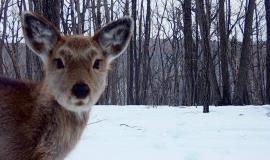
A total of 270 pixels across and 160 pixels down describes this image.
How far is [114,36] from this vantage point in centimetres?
486

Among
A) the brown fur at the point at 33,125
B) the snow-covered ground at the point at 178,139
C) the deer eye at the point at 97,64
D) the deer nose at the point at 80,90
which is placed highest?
the deer eye at the point at 97,64

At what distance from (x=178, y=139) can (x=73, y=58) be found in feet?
13.3

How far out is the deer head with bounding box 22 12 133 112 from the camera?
4.17m

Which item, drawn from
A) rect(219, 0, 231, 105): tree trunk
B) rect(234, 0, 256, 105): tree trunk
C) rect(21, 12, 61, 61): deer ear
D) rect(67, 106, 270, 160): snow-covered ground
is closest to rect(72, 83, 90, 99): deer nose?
rect(21, 12, 61, 61): deer ear

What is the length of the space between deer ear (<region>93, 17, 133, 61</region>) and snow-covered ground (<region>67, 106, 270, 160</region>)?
5.91ft

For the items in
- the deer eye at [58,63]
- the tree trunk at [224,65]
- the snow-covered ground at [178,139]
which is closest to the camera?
the deer eye at [58,63]

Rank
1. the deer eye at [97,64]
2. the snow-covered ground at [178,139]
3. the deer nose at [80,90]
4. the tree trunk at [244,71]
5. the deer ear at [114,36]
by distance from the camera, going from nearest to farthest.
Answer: the deer nose at [80,90] < the deer eye at [97,64] < the deer ear at [114,36] < the snow-covered ground at [178,139] < the tree trunk at [244,71]

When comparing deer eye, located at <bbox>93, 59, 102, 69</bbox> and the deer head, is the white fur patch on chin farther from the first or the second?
deer eye, located at <bbox>93, 59, 102, 69</bbox>

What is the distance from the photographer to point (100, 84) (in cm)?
453

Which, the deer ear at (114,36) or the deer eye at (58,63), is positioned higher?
the deer ear at (114,36)

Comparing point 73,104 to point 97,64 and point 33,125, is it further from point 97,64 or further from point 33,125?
point 97,64

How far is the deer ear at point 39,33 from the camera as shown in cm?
455

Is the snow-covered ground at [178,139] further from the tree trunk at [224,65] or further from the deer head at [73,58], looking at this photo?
the tree trunk at [224,65]

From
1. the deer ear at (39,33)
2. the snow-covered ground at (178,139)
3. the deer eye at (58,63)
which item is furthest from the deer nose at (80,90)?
the snow-covered ground at (178,139)
